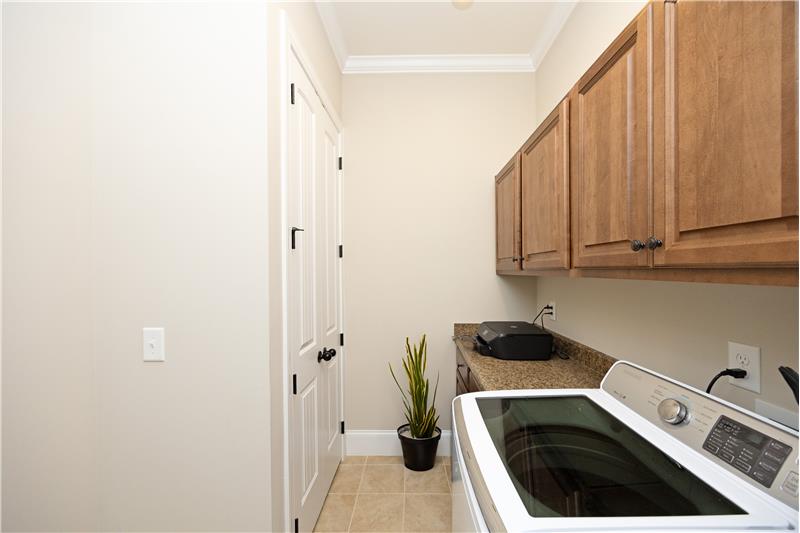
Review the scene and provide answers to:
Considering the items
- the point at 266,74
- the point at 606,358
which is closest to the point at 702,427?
the point at 606,358

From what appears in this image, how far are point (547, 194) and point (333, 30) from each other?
5.72 ft

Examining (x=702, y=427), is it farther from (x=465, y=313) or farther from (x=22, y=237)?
(x=22, y=237)

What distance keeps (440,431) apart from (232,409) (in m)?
1.76

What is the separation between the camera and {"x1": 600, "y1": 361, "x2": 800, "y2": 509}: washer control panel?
0.77 m

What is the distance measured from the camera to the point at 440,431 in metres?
2.87

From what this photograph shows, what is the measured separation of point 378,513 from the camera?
227 cm

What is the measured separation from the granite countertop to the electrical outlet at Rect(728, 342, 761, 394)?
63 centimetres

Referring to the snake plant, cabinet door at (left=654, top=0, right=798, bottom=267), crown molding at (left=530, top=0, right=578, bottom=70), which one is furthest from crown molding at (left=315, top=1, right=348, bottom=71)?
the snake plant

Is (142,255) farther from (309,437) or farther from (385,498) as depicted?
(385,498)

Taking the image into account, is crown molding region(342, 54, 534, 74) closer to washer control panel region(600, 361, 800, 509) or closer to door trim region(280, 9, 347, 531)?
Result: door trim region(280, 9, 347, 531)

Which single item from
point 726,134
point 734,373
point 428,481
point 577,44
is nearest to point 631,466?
point 734,373

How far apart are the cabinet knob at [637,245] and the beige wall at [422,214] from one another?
186 centimetres

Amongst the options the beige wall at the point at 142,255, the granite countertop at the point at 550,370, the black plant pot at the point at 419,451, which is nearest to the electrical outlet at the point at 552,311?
the granite countertop at the point at 550,370

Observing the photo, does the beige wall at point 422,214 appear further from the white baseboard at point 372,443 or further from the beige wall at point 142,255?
the beige wall at point 142,255
